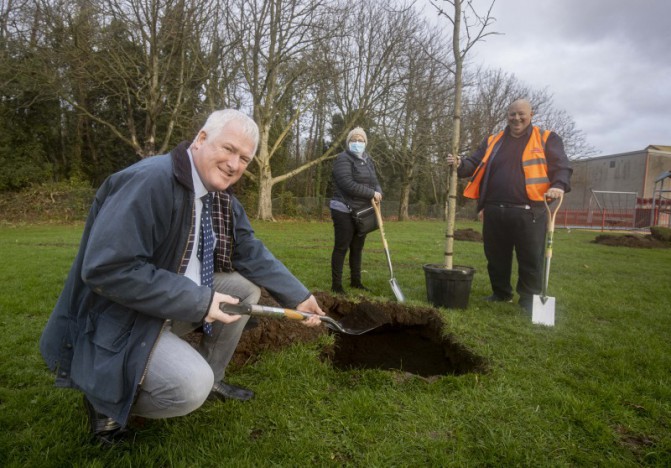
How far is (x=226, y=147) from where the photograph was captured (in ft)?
6.81

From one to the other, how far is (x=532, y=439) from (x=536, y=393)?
543 mm

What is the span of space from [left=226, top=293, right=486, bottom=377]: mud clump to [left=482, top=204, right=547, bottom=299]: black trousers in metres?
1.35

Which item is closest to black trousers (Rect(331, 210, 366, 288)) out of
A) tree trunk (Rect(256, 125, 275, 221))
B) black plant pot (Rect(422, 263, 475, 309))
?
black plant pot (Rect(422, 263, 475, 309))

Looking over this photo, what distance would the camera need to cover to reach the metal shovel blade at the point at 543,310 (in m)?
4.31

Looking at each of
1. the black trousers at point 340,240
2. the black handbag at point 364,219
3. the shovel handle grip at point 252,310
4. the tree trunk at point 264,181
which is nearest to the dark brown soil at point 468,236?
the black handbag at point 364,219

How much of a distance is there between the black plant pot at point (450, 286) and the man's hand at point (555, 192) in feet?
3.84

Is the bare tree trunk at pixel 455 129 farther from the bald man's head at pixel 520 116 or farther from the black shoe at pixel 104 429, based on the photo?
the black shoe at pixel 104 429

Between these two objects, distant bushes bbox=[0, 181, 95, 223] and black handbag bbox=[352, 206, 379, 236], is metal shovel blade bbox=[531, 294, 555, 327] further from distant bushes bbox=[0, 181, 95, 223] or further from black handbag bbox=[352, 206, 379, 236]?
distant bushes bbox=[0, 181, 95, 223]

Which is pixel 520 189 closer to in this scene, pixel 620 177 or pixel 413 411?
pixel 413 411

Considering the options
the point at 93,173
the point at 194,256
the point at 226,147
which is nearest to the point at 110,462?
the point at 194,256

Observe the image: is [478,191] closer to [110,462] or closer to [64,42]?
[110,462]

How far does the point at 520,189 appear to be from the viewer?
474 centimetres

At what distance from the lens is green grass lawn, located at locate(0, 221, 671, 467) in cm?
215

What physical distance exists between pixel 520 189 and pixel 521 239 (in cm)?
58
